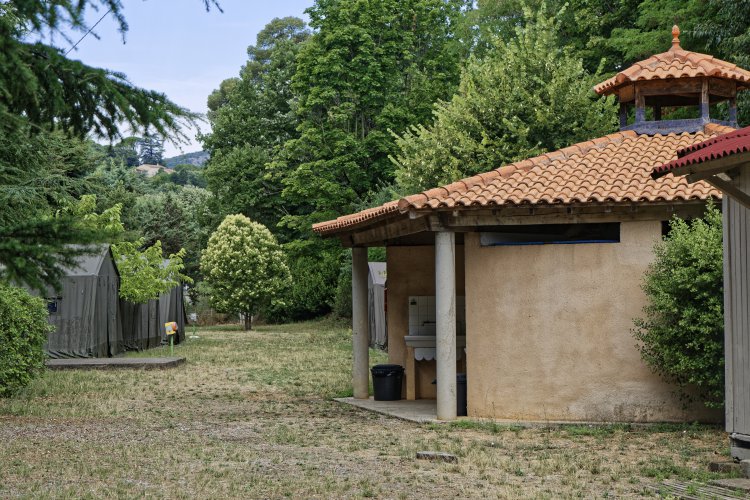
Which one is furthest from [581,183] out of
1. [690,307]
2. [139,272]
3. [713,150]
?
[139,272]

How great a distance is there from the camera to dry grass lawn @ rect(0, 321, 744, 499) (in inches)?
353

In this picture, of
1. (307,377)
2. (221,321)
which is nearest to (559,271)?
(307,377)

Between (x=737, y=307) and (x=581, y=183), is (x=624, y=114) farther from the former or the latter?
(x=737, y=307)

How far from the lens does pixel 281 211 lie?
5053 centimetres

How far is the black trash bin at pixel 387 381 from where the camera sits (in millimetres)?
16797

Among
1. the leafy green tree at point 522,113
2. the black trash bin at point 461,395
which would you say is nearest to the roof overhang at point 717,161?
the black trash bin at point 461,395

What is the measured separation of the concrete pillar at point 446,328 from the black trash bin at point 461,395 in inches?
20.9

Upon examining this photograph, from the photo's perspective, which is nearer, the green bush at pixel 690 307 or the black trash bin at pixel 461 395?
the green bush at pixel 690 307

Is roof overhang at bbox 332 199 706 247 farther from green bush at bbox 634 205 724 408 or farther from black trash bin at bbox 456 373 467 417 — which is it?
black trash bin at bbox 456 373 467 417

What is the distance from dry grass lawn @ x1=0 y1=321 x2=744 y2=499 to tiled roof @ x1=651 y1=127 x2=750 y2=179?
2.92 metres

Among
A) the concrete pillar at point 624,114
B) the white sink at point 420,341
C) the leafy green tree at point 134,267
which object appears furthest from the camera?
the leafy green tree at point 134,267

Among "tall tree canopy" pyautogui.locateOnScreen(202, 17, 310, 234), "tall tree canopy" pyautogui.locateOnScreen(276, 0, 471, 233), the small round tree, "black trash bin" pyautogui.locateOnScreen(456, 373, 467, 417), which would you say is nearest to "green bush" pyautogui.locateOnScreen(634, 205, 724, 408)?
"black trash bin" pyautogui.locateOnScreen(456, 373, 467, 417)

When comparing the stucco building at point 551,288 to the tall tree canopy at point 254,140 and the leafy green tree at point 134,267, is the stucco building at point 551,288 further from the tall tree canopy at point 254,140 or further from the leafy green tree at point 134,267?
the tall tree canopy at point 254,140

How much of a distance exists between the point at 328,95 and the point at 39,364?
26.5 m
